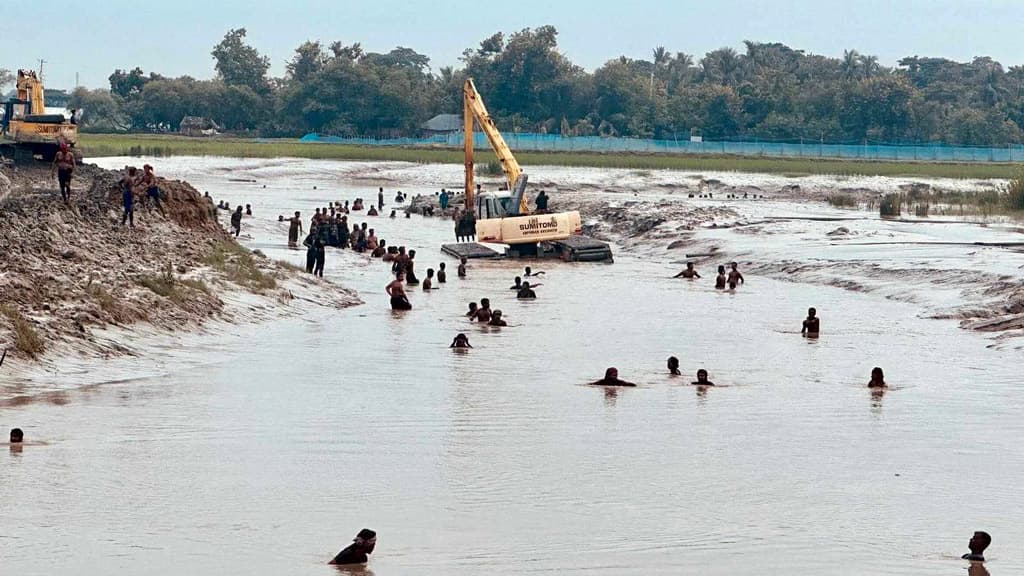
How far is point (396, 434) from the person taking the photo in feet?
51.6

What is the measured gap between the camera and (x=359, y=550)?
34.8 ft

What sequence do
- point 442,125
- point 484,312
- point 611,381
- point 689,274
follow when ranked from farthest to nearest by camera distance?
point 442,125 → point 689,274 → point 484,312 → point 611,381

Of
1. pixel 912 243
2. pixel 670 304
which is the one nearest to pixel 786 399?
pixel 670 304

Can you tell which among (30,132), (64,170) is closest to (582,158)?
(30,132)

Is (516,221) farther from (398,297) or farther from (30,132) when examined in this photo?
(30,132)

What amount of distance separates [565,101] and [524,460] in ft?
428

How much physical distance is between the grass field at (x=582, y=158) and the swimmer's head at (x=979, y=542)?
243 feet

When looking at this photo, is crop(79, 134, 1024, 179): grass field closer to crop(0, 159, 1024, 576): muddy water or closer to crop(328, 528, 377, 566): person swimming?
crop(0, 159, 1024, 576): muddy water

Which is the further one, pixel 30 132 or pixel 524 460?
pixel 30 132

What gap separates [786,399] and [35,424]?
29.4 ft

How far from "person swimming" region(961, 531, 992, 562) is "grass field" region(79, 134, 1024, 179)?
243 feet

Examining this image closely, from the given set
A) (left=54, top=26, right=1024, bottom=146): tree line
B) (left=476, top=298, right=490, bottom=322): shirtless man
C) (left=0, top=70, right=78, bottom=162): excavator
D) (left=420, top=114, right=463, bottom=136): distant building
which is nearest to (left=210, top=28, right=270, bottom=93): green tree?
(left=54, top=26, right=1024, bottom=146): tree line

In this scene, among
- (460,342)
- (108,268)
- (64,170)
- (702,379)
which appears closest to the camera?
(702,379)

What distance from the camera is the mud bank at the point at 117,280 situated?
1973 centimetres
